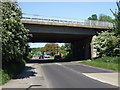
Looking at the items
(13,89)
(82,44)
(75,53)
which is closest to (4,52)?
(13,89)

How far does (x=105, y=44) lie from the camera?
33.9 metres

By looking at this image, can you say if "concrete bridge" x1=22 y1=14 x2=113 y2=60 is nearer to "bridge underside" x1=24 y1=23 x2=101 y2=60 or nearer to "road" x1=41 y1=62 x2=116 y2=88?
"bridge underside" x1=24 y1=23 x2=101 y2=60

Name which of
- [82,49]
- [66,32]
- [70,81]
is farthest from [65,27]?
[70,81]

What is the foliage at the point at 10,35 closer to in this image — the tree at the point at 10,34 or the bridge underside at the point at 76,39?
the tree at the point at 10,34

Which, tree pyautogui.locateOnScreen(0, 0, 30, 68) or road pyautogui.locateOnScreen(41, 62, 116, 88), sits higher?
tree pyautogui.locateOnScreen(0, 0, 30, 68)

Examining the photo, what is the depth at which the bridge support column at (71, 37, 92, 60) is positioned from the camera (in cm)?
4181

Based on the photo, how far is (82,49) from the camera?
155 feet

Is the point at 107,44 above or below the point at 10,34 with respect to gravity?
below

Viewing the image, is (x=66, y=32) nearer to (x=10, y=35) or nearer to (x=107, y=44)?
(x=107, y=44)

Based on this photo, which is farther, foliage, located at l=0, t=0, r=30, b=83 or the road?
foliage, located at l=0, t=0, r=30, b=83

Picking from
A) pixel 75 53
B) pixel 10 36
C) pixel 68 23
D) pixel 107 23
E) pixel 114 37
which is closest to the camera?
pixel 10 36

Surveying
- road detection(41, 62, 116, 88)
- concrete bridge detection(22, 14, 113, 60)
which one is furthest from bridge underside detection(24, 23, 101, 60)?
road detection(41, 62, 116, 88)

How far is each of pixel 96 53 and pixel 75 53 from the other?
17.1 m

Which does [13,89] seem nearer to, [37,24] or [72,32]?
[37,24]
